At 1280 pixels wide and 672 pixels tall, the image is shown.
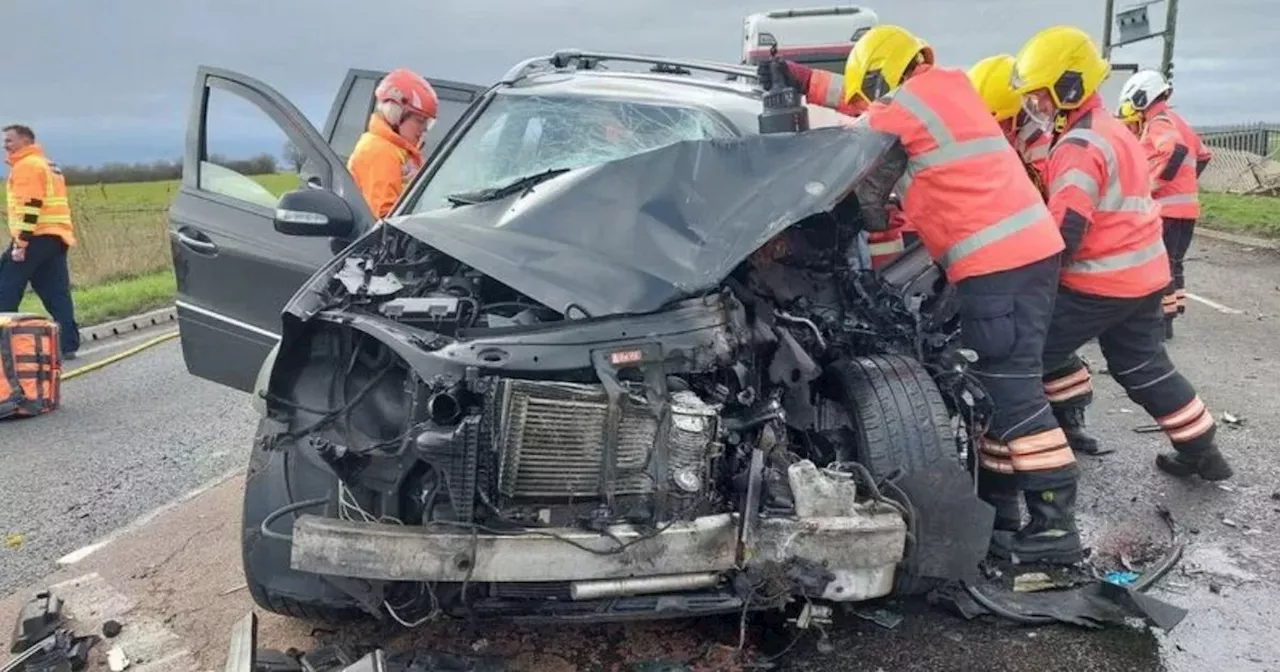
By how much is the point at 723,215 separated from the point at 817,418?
727 mm

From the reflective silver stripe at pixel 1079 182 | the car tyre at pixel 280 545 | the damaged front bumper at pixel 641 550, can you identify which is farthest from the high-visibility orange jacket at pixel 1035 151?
the car tyre at pixel 280 545

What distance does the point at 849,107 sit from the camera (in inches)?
181

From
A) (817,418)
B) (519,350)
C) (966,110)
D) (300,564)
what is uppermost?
(966,110)

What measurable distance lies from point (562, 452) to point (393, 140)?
3.34 m

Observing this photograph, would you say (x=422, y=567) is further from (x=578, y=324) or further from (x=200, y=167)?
(x=200, y=167)

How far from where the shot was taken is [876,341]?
374 centimetres

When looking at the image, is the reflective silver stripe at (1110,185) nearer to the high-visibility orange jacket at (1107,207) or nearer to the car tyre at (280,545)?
the high-visibility orange jacket at (1107,207)

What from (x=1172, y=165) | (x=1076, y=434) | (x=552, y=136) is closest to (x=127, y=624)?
(x=552, y=136)

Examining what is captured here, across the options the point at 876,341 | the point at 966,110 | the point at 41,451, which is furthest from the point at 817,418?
the point at 41,451

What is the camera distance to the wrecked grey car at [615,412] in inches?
105

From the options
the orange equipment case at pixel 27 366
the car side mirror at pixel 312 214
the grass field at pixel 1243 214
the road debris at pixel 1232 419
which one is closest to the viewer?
the car side mirror at pixel 312 214

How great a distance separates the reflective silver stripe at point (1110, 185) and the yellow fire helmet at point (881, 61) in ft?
2.35

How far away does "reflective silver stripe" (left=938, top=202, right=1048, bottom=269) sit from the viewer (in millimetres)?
3721

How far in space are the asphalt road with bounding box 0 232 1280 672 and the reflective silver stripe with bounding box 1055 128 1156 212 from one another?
1.28 m
